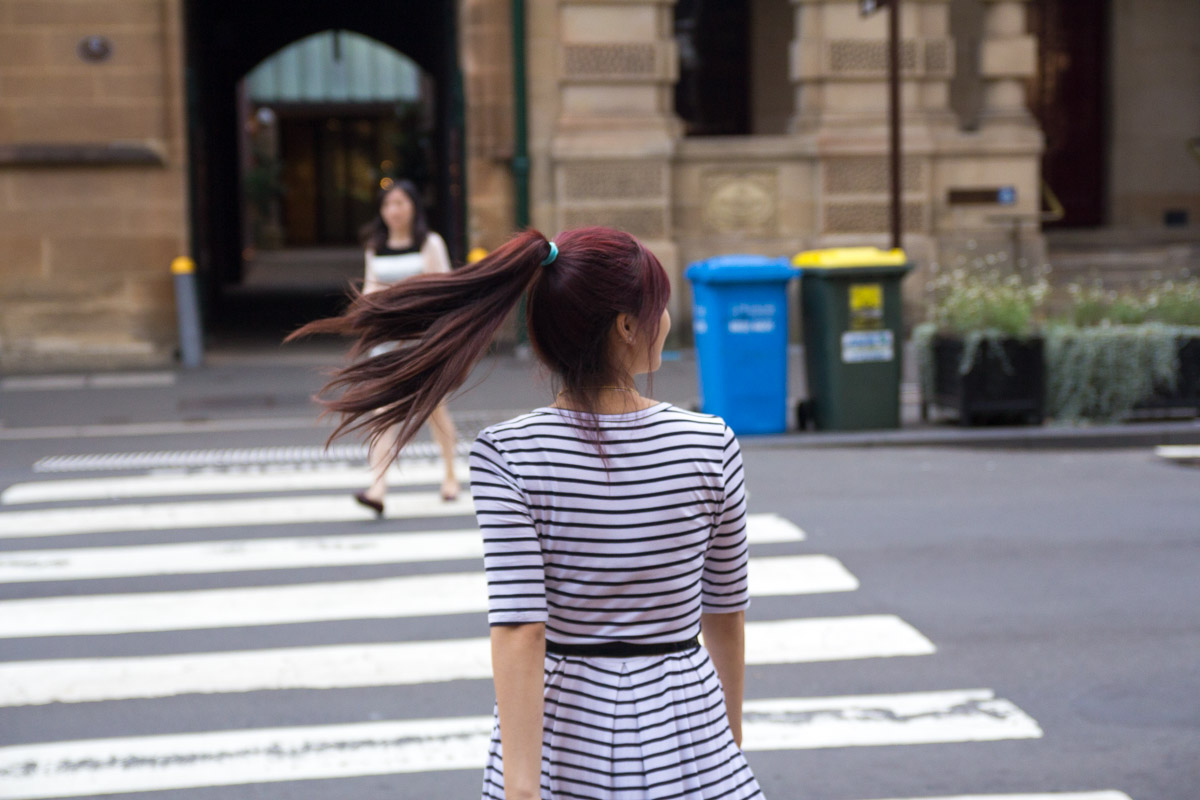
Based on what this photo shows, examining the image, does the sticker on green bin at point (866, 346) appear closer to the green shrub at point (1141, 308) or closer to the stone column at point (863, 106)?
the green shrub at point (1141, 308)

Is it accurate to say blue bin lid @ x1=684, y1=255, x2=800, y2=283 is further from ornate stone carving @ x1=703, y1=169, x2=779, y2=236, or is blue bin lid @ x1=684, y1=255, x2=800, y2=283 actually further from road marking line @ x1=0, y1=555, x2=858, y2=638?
ornate stone carving @ x1=703, y1=169, x2=779, y2=236

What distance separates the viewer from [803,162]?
17641 millimetres

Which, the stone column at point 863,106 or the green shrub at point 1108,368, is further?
the stone column at point 863,106

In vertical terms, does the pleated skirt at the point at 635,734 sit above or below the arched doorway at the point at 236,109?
below

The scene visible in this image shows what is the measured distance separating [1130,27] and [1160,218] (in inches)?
111

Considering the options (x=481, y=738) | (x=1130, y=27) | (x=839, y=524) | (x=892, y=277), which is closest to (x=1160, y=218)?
(x=1130, y=27)

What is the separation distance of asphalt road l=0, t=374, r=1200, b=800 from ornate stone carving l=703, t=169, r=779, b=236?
8019 mm

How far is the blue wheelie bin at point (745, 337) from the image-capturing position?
11.1 m

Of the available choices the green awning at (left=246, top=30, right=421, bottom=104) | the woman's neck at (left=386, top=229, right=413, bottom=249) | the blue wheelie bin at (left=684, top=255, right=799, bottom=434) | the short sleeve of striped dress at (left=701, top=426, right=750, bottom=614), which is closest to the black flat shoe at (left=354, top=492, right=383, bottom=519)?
the woman's neck at (left=386, top=229, right=413, bottom=249)

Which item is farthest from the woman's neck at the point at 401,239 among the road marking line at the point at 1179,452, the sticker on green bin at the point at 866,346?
the road marking line at the point at 1179,452

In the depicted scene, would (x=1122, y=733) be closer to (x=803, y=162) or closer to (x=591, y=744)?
(x=591, y=744)

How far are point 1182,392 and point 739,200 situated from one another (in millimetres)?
7019

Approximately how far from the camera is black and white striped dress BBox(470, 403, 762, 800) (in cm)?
225

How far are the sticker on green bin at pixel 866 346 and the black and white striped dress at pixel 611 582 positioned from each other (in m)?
9.13
